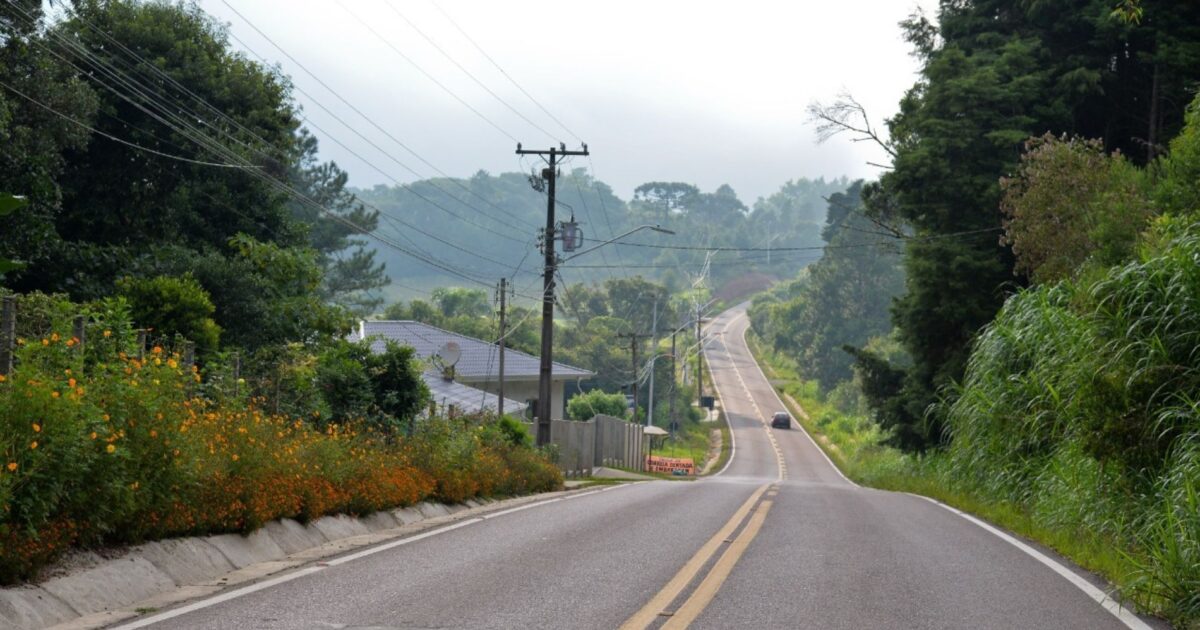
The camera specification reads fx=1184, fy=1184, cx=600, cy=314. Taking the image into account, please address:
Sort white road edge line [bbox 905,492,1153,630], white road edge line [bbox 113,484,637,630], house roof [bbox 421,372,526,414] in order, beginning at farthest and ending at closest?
house roof [bbox 421,372,526,414], white road edge line [bbox 905,492,1153,630], white road edge line [bbox 113,484,637,630]

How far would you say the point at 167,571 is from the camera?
9.06 m

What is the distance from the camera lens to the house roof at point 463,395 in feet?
136

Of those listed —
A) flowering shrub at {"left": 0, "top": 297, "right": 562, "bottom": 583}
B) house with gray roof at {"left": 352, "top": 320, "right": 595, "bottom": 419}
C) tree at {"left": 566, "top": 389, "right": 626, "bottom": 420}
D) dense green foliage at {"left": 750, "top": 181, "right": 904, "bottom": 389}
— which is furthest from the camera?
dense green foliage at {"left": 750, "top": 181, "right": 904, "bottom": 389}

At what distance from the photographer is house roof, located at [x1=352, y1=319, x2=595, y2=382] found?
154 feet

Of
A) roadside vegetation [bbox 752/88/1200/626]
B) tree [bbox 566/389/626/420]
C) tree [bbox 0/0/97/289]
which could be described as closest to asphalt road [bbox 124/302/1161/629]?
roadside vegetation [bbox 752/88/1200/626]

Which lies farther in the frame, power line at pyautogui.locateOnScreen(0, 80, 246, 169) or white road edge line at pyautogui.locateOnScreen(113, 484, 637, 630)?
power line at pyautogui.locateOnScreen(0, 80, 246, 169)

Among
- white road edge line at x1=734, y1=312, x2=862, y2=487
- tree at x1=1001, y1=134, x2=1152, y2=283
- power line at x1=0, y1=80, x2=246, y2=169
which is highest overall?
power line at x1=0, y1=80, x2=246, y2=169

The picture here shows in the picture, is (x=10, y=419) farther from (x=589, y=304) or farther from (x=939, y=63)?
(x=589, y=304)

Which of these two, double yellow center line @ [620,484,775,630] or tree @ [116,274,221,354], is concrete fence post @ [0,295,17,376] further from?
tree @ [116,274,221,354]

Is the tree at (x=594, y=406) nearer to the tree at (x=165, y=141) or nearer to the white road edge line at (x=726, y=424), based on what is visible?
the white road edge line at (x=726, y=424)

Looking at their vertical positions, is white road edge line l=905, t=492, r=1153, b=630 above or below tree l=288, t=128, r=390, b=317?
below

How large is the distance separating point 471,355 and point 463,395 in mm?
6967

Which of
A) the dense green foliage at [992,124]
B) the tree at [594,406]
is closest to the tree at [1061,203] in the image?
the dense green foliage at [992,124]

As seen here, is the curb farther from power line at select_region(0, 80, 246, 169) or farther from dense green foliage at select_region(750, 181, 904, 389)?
dense green foliage at select_region(750, 181, 904, 389)
